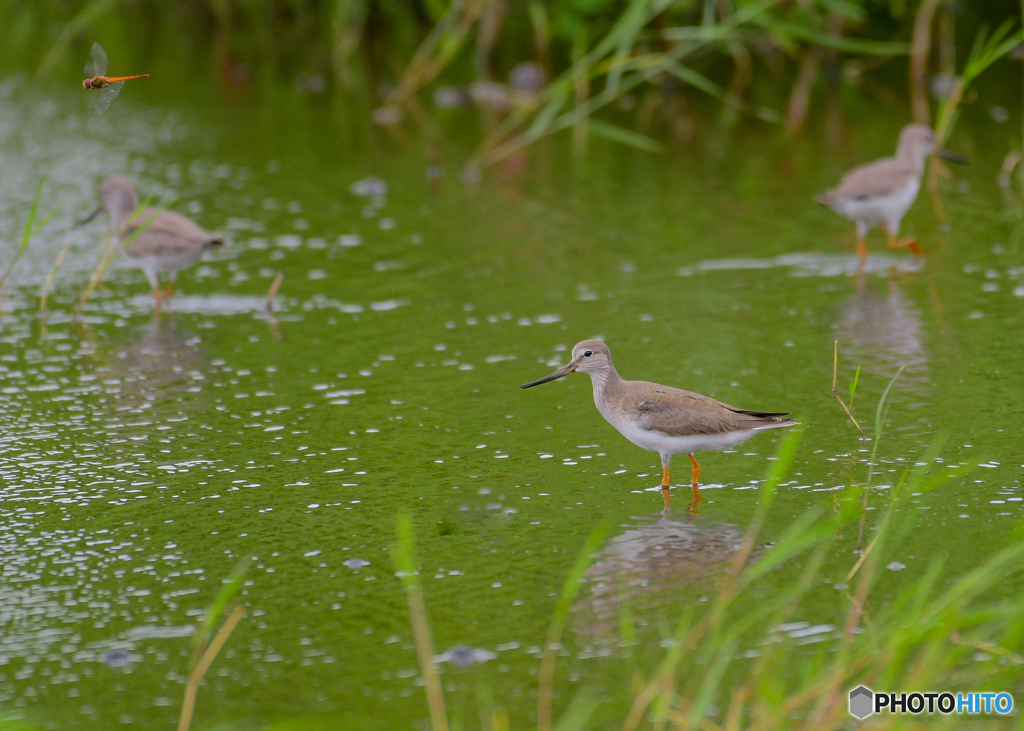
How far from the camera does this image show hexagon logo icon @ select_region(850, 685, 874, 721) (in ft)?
17.2

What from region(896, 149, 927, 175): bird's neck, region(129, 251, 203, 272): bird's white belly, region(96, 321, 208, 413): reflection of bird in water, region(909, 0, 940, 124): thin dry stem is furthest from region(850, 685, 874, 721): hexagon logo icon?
region(909, 0, 940, 124): thin dry stem

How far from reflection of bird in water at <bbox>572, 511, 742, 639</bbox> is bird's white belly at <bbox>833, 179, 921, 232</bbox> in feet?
21.4

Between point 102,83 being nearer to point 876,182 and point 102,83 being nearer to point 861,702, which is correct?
point 861,702

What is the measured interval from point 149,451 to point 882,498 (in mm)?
4553

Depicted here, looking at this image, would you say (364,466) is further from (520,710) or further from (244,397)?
(520,710)

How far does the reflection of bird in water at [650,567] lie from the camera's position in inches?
246

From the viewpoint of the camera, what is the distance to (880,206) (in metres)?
12.8

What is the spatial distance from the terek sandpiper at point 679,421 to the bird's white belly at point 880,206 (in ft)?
18.6

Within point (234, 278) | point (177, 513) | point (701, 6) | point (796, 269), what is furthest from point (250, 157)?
point (177, 513)

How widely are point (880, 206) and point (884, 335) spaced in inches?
101

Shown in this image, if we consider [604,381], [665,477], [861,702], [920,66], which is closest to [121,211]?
[604,381]

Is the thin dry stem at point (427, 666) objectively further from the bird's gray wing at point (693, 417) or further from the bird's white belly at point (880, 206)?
the bird's white belly at point (880, 206)

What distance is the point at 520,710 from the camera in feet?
17.7

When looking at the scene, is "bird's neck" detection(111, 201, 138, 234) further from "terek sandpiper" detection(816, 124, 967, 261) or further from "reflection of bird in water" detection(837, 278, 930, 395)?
"reflection of bird in water" detection(837, 278, 930, 395)
